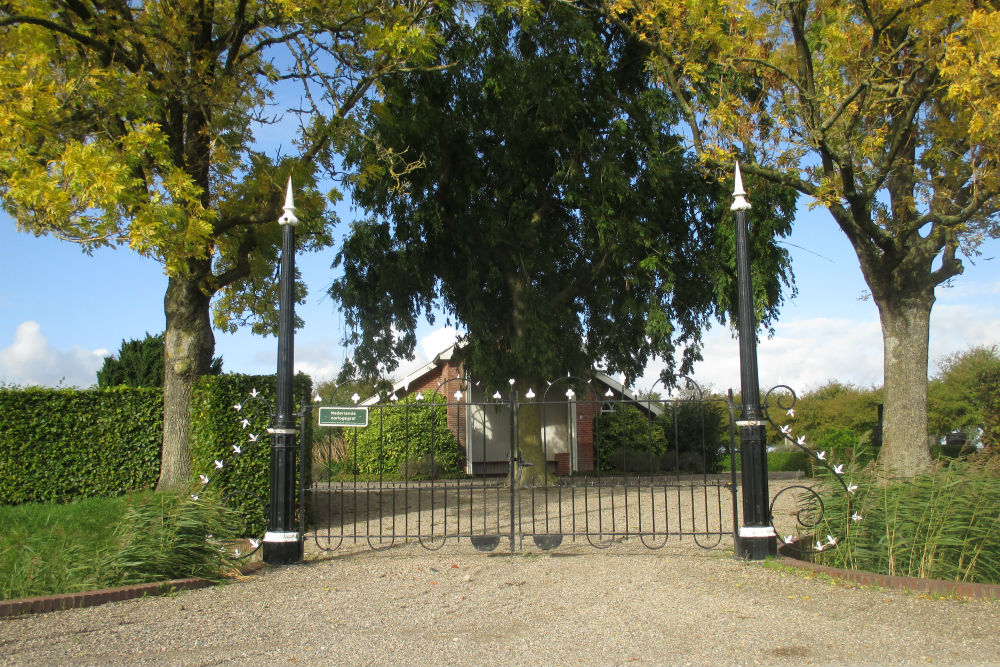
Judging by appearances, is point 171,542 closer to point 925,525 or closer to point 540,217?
point 925,525

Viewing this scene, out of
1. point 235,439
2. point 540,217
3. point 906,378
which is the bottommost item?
point 235,439

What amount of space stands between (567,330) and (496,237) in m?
2.43

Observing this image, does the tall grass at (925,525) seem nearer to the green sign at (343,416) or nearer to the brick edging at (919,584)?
the brick edging at (919,584)

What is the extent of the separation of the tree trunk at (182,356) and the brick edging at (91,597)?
13.4 feet

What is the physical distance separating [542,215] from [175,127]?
298 inches

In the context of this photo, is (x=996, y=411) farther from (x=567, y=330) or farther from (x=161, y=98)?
(x=161, y=98)

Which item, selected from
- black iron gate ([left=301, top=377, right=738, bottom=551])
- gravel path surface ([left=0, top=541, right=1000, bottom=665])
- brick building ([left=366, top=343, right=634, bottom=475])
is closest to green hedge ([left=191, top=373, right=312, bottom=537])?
black iron gate ([left=301, top=377, right=738, bottom=551])

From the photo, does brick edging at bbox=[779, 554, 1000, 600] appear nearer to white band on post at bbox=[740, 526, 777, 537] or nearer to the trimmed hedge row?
white band on post at bbox=[740, 526, 777, 537]

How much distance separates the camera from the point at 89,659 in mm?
4590

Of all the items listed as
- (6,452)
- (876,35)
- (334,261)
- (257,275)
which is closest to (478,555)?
(257,275)

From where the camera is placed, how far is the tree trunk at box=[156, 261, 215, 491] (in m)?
10.4

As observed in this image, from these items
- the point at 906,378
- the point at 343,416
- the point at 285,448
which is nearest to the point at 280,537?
the point at 285,448

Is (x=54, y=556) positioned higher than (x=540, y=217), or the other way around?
(x=540, y=217)

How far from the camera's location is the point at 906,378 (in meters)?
11.3
